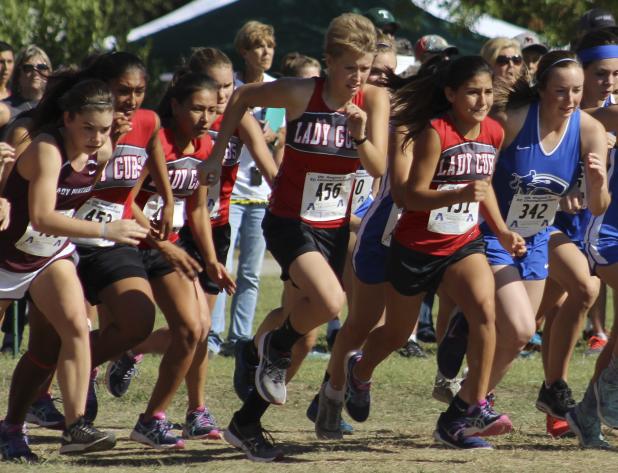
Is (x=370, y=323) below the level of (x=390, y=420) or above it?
above

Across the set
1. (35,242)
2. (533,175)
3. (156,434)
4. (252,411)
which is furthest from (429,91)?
(156,434)

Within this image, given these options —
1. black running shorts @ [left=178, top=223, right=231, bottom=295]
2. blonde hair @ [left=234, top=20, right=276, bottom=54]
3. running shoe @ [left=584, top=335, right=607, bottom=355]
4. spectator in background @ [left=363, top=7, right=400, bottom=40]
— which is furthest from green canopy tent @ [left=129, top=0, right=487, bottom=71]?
black running shorts @ [left=178, top=223, right=231, bottom=295]

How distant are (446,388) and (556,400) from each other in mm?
626

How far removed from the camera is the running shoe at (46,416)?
6746 mm

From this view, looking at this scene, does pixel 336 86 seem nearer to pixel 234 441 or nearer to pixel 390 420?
pixel 234 441

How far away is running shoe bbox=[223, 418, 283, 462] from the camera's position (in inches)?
234

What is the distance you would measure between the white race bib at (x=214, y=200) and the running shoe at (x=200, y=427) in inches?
45.0

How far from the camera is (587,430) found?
20.7 feet

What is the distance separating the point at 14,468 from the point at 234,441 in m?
1.00

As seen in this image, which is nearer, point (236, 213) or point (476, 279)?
point (476, 279)

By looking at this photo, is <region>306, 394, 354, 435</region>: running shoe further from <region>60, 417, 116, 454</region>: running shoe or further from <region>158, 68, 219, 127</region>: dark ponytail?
<region>158, 68, 219, 127</region>: dark ponytail

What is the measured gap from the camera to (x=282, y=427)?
7066mm

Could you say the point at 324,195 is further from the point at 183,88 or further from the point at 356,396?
the point at 356,396

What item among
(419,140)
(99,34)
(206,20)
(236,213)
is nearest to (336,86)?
(419,140)
